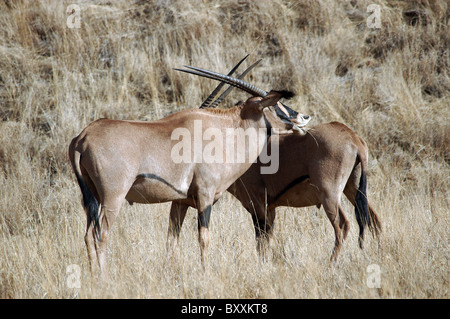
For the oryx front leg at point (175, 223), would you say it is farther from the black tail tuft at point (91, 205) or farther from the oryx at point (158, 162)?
the black tail tuft at point (91, 205)

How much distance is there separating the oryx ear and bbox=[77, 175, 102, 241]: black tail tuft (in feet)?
8.19

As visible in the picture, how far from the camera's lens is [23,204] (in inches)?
363

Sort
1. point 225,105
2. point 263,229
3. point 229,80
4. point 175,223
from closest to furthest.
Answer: point 229,80, point 175,223, point 263,229, point 225,105

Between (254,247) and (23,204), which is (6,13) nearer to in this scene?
(23,204)

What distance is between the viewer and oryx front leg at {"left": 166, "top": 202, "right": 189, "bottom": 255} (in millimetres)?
7082

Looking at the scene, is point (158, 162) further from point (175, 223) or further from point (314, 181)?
point (314, 181)

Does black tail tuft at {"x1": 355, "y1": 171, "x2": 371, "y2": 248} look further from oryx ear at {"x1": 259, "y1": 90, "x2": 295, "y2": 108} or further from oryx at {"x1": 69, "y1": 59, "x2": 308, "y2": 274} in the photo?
oryx ear at {"x1": 259, "y1": 90, "x2": 295, "y2": 108}

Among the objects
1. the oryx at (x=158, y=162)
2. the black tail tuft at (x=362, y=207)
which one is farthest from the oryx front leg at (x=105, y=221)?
the black tail tuft at (x=362, y=207)

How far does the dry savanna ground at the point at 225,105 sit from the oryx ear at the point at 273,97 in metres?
1.81

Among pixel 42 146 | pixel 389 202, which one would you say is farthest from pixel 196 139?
pixel 42 146

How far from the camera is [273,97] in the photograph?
6910 millimetres

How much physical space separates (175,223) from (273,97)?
2052mm

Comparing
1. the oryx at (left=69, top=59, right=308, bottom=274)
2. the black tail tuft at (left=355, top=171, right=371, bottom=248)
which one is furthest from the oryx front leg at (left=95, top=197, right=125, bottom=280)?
the black tail tuft at (left=355, top=171, right=371, bottom=248)

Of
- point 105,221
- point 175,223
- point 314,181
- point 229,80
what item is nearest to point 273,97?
point 229,80
